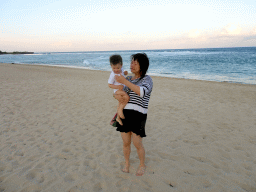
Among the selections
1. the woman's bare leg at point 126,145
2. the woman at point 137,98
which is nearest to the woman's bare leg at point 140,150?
the woman at point 137,98

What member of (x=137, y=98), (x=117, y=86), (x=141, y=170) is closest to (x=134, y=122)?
(x=137, y=98)

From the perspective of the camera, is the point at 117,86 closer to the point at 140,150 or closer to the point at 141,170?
the point at 140,150

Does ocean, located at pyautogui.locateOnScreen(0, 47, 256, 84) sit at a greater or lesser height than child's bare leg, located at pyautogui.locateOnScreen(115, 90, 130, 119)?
lesser

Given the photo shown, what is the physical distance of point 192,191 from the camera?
239cm

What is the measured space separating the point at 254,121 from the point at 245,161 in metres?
2.60

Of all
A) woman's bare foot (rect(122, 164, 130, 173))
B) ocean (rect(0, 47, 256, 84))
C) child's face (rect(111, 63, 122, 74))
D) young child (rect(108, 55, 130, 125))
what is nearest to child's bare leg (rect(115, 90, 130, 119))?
young child (rect(108, 55, 130, 125))

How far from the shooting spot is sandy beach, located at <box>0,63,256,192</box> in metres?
2.54

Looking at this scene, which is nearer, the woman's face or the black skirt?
the woman's face

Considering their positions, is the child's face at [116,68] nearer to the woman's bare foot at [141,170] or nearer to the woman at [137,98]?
the woman at [137,98]

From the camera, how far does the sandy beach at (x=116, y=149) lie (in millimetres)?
2537

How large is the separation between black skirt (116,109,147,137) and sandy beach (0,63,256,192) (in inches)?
35.2

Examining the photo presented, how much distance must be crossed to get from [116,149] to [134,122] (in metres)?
1.51

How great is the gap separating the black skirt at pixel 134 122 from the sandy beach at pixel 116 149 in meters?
0.90

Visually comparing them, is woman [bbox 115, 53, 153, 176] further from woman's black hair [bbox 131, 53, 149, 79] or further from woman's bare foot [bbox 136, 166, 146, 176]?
woman's bare foot [bbox 136, 166, 146, 176]
